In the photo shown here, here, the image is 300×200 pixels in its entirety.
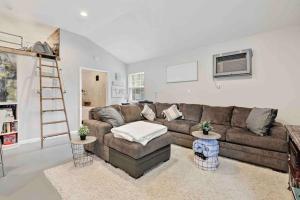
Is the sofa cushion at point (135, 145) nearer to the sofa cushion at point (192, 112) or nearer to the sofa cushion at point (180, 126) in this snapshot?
the sofa cushion at point (180, 126)

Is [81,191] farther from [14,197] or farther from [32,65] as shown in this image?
[32,65]

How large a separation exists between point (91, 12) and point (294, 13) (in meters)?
3.95

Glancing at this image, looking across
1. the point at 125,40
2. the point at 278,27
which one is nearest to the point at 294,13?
the point at 278,27

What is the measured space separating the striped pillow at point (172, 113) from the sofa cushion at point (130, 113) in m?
0.72

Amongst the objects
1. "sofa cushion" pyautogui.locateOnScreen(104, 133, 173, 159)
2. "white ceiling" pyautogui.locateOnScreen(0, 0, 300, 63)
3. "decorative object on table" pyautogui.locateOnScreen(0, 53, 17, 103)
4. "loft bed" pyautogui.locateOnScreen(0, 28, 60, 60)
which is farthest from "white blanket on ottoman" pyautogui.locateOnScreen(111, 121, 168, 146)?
"loft bed" pyautogui.locateOnScreen(0, 28, 60, 60)

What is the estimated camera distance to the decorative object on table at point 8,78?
3.33 m

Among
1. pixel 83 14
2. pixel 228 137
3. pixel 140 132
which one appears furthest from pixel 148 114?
pixel 83 14

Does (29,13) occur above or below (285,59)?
above

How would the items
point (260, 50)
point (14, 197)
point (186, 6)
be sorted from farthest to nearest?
point (260, 50)
point (186, 6)
point (14, 197)

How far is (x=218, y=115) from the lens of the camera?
137 inches

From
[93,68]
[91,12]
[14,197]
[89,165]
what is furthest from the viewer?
[93,68]

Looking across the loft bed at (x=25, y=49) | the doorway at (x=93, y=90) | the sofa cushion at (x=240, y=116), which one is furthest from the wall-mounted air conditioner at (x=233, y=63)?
the loft bed at (x=25, y=49)

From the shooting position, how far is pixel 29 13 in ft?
11.6

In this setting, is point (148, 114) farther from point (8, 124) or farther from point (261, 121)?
point (8, 124)
